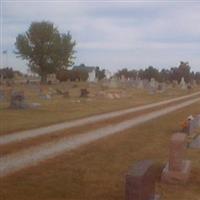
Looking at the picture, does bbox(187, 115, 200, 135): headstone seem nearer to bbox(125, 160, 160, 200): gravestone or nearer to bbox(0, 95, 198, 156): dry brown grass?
bbox(0, 95, 198, 156): dry brown grass

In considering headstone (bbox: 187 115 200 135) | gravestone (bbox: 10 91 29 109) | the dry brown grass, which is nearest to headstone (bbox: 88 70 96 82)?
gravestone (bbox: 10 91 29 109)

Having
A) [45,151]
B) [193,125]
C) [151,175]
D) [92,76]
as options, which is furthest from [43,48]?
[151,175]

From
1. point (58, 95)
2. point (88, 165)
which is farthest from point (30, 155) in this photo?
point (58, 95)

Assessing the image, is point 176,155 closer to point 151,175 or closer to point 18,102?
point 151,175

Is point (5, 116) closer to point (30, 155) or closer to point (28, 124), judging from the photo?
point (28, 124)

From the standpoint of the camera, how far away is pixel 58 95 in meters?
48.2

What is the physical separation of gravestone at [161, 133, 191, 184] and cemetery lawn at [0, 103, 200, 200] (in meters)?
0.20

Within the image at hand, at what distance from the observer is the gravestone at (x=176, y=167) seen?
11.4 metres

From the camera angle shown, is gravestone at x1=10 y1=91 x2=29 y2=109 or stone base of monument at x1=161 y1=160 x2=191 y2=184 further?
gravestone at x1=10 y1=91 x2=29 y2=109

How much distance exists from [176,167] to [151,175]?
2778mm

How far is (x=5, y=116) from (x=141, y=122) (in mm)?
6607

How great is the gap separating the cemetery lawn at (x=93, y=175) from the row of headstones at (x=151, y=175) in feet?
0.82

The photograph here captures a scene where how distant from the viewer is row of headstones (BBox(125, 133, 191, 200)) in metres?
8.16

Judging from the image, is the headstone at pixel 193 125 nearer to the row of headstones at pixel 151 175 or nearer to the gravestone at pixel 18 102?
the row of headstones at pixel 151 175
